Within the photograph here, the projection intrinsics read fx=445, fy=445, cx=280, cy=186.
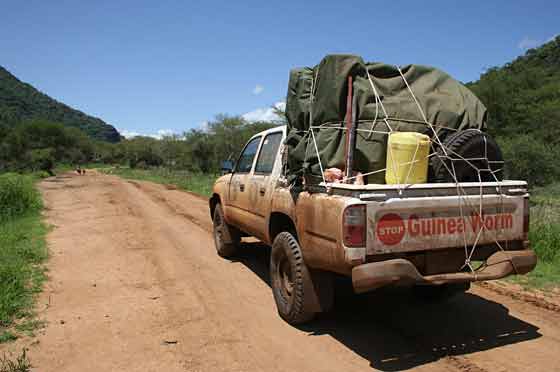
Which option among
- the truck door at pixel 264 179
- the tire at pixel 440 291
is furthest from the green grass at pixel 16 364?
the tire at pixel 440 291

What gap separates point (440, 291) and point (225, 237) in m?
3.45

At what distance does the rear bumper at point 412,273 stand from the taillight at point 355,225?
7.5 inches

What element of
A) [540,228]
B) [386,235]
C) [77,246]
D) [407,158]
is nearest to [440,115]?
[407,158]

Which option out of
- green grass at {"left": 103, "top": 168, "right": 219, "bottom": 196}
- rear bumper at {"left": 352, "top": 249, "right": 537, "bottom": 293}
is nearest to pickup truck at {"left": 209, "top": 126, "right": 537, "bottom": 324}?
rear bumper at {"left": 352, "top": 249, "right": 537, "bottom": 293}

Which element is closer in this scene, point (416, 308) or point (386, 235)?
point (386, 235)

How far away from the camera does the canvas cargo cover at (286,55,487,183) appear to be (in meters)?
4.12

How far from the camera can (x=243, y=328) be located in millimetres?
4387

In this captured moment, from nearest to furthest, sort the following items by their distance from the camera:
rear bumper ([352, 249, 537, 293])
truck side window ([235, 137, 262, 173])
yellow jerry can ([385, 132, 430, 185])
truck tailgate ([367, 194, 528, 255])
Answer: rear bumper ([352, 249, 537, 293]) < truck tailgate ([367, 194, 528, 255]) < yellow jerry can ([385, 132, 430, 185]) < truck side window ([235, 137, 262, 173])

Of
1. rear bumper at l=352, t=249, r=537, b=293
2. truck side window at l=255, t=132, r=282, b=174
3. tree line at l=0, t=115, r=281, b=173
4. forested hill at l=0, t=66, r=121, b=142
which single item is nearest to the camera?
rear bumper at l=352, t=249, r=537, b=293

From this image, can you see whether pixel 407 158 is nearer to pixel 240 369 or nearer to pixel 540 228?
pixel 240 369

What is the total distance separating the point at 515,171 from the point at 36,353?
2138cm

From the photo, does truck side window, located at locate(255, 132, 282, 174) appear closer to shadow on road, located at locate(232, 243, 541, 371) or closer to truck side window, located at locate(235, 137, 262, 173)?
truck side window, located at locate(235, 137, 262, 173)

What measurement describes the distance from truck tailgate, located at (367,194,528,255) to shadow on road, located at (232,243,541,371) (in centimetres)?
93

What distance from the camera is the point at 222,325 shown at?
4.47 m
